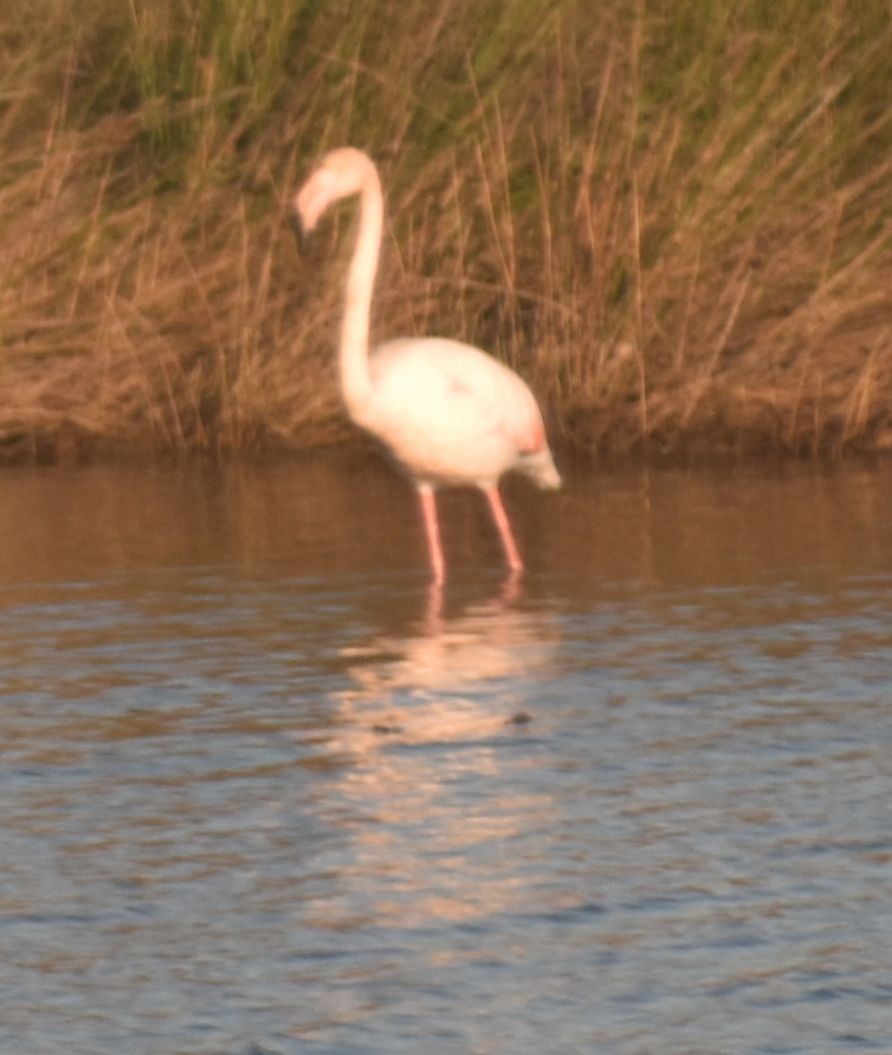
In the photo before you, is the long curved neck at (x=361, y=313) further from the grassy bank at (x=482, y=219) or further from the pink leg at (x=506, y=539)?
the grassy bank at (x=482, y=219)

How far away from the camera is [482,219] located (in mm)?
11250

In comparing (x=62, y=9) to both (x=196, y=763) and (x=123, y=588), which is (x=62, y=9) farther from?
(x=196, y=763)

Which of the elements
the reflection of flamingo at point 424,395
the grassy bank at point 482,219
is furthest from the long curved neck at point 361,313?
the grassy bank at point 482,219

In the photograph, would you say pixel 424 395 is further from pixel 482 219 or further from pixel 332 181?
pixel 482 219

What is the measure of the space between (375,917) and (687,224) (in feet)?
21.9

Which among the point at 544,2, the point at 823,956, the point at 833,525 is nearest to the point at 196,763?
the point at 823,956

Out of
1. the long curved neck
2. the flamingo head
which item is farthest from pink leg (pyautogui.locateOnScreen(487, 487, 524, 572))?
the flamingo head

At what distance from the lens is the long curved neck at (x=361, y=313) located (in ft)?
27.5

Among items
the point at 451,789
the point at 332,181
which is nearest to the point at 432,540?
the point at 332,181

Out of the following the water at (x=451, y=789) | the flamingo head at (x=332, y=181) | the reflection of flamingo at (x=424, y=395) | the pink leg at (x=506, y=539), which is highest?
the flamingo head at (x=332, y=181)

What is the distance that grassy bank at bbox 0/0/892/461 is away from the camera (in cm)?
1090

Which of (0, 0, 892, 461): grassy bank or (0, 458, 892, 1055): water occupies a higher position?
(0, 0, 892, 461): grassy bank

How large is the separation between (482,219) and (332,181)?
243 centimetres

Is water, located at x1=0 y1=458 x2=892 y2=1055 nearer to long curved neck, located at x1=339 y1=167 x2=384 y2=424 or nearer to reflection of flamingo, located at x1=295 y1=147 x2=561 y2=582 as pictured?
reflection of flamingo, located at x1=295 y1=147 x2=561 y2=582
